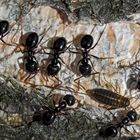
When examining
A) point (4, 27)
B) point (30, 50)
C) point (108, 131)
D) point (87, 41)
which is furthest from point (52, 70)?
point (108, 131)

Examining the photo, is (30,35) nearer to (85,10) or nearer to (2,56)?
(2,56)

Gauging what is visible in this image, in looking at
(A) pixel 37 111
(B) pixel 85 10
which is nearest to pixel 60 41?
(B) pixel 85 10

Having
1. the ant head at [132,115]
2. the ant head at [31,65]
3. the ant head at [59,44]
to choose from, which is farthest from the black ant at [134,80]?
the ant head at [31,65]

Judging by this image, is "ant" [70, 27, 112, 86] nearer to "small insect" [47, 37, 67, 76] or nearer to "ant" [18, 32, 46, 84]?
"small insect" [47, 37, 67, 76]

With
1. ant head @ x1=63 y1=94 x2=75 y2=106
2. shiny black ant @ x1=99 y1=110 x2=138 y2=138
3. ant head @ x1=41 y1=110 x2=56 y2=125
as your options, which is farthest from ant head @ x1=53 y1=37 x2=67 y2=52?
shiny black ant @ x1=99 y1=110 x2=138 y2=138

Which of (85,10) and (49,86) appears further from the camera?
(49,86)

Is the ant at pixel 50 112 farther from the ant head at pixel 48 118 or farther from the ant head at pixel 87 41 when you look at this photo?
the ant head at pixel 87 41
